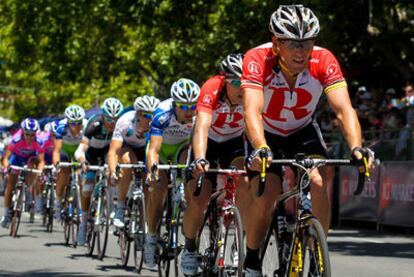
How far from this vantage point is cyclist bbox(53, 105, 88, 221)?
55.9 feet

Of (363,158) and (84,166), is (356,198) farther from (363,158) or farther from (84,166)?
(363,158)

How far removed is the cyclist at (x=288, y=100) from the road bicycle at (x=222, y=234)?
2.34ft

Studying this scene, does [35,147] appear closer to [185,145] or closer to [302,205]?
[185,145]

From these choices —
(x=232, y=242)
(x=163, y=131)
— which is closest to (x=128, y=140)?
(x=163, y=131)

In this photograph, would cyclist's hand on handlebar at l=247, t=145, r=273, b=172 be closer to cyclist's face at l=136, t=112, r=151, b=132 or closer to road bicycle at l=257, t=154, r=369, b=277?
road bicycle at l=257, t=154, r=369, b=277

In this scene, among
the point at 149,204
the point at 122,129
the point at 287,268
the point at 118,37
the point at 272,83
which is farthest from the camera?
the point at 118,37

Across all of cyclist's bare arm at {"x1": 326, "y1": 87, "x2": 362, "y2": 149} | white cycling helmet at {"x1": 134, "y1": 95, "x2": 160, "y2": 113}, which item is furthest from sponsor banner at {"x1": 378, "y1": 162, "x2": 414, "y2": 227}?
cyclist's bare arm at {"x1": 326, "y1": 87, "x2": 362, "y2": 149}

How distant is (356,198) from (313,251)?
526 inches

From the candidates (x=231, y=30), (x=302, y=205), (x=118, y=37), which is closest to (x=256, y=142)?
(x=302, y=205)

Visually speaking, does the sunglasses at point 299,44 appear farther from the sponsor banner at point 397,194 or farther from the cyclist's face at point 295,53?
the sponsor banner at point 397,194

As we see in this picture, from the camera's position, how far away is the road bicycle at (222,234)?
336 inches

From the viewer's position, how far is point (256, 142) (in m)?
6.99

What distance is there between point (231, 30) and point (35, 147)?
26.7 feet

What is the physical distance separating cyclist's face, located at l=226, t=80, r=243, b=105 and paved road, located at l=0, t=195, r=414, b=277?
2.84 meters
